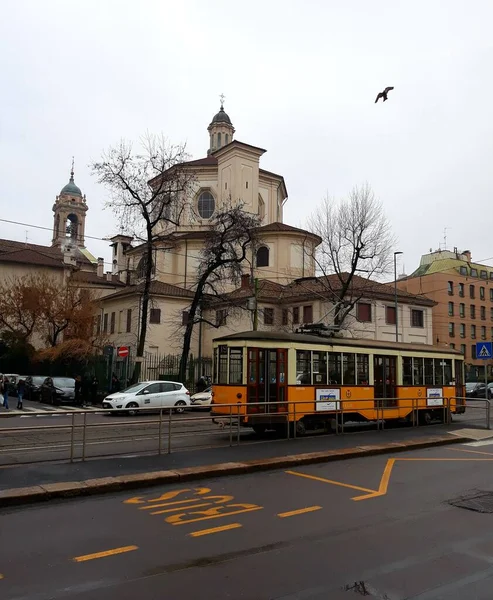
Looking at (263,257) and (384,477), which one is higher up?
(263,257)

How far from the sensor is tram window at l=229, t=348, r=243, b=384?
52.5 feet

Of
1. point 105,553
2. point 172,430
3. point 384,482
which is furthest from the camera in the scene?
point 172,430

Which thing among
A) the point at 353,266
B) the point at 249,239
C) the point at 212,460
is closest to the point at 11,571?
the point at 212,460

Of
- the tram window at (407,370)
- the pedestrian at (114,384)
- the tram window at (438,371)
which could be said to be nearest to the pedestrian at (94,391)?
the pedestrian at (114,384)

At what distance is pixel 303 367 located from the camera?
661 inches

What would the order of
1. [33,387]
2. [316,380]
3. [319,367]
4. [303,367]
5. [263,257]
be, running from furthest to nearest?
[263,257]
[33,387]
[319,367]
[316,380]
[303,367]

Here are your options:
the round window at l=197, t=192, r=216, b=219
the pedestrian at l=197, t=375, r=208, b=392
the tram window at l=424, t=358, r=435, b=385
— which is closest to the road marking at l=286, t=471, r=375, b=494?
the tram window at l=424, t=358, r=435, b=385

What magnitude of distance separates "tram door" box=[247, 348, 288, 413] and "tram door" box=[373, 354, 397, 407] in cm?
421

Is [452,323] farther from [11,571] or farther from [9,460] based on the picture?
[11,571]

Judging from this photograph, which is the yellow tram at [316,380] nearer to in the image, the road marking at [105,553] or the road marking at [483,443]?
the road marking at [483,443]

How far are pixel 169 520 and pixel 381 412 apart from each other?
Answer: 1209cm

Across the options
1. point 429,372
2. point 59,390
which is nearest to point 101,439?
point 429,372

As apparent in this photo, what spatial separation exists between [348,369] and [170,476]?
9816 millimetres

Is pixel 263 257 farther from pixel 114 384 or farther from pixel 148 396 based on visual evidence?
pixel 148 396
